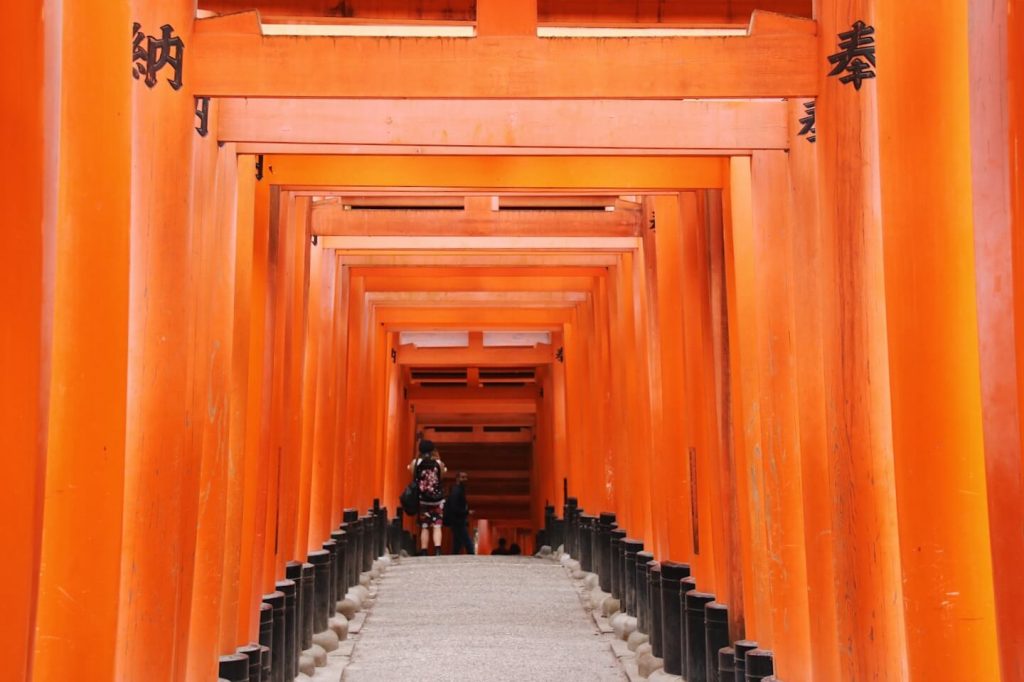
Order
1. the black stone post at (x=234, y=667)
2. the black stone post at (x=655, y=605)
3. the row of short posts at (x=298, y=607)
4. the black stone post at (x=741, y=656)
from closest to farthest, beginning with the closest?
the black stone post at (x=234, y=667)
the black stone post at (x=741, y=656)
the row of short posts at (x=298, y=607)
the black stone post at (x=655, y=605)

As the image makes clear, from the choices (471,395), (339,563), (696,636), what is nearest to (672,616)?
(696,636)

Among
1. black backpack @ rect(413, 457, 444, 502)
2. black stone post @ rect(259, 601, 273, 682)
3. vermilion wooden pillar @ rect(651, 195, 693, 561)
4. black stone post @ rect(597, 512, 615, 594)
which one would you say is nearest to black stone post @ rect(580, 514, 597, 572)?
black stone post @ rect(597, 512, 615, 594)

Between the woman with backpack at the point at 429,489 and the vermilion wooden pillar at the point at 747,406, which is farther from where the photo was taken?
the woman with backpack at the point at 429,489

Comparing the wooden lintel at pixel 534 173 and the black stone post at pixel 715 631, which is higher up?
the wooden lintel at pixel 534 173

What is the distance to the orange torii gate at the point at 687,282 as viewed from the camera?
3227 millimetres

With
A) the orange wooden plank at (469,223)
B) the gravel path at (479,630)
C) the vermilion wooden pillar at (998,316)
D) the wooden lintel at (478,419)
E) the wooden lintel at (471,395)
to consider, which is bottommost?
the gravel path at (479,630)

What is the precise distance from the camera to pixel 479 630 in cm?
1177

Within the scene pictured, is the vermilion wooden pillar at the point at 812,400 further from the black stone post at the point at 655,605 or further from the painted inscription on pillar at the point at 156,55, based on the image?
the black stone post at the point at 655,605

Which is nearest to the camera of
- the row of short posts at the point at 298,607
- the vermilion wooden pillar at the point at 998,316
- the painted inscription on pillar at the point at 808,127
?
the vermilion wooden pillar at the point at 998,316

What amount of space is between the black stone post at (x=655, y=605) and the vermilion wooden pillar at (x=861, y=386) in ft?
15.1

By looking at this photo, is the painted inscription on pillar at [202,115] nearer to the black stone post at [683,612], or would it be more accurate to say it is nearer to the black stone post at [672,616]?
the black stone post at [683,612]

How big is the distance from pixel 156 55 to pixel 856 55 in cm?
289

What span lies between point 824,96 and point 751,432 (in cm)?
246

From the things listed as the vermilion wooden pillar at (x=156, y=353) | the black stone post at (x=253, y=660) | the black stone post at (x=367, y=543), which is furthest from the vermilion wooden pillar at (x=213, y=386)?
the black stone post at (x=367, y=543)
